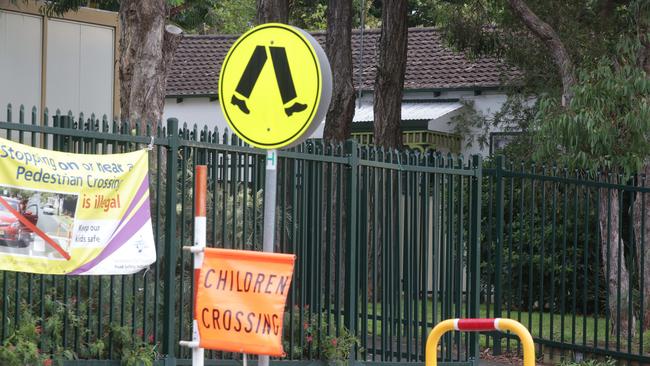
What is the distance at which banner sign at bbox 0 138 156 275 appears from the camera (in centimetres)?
784

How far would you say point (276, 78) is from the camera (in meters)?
7.00

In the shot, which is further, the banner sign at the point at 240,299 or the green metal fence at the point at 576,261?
the green metal fence at the point at 576,261

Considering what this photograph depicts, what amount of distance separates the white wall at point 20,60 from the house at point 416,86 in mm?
9495

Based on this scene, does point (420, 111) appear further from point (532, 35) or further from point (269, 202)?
point (269, 202)

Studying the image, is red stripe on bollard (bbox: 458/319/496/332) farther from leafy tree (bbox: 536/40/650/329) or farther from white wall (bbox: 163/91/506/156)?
white wall (bbox: 163/91/506/156)

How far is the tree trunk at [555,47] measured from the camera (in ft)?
50.6

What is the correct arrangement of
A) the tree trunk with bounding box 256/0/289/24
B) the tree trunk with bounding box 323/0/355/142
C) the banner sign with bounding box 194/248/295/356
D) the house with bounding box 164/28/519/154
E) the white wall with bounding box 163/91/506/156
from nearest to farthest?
1. the banner sign with bounding box 194/248/295/356
2. the tree trunk with bounding box 256/0/289/24
3. the tree trunk with bounding box 323/0/355/142
4. the house with bounding box 164/28/519/154
5. the white wall with bounding box 163/91/506/156

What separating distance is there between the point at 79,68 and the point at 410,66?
1193cm

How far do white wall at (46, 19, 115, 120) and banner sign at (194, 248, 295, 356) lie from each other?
33.1ft

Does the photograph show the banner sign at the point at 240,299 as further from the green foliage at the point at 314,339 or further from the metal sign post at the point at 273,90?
the green foliage at the point at 314,339

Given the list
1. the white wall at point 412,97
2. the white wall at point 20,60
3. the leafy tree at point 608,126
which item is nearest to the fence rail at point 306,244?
the leafy tree at point 608,126

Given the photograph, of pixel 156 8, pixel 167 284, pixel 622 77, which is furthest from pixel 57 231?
pixel 622 77

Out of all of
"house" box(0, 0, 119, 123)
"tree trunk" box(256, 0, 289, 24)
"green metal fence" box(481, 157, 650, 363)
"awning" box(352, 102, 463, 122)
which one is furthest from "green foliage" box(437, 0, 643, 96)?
"house" box(0, 0, 119, 123)

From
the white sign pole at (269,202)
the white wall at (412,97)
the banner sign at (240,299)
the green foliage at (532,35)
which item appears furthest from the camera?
the white wall at (412,97)
